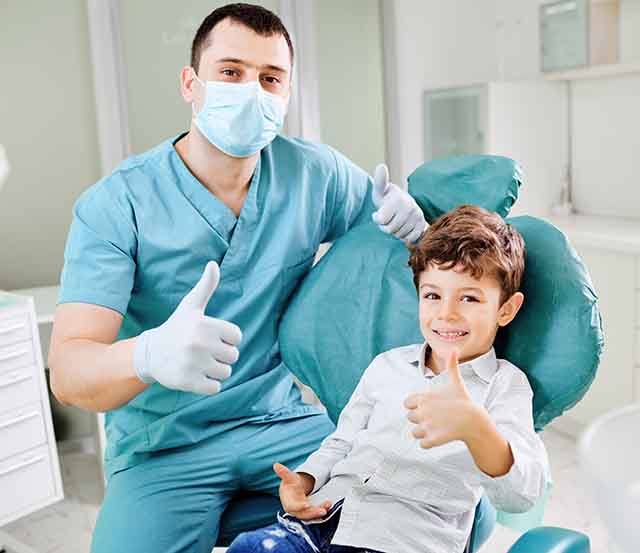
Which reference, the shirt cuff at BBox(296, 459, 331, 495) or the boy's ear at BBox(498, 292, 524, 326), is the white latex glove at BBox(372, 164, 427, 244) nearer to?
the boy's ear at BBox(498, 292, 524, 326)

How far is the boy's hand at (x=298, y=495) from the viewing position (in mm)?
1216

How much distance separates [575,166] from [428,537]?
2694mm

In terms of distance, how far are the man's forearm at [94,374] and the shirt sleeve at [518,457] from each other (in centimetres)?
57

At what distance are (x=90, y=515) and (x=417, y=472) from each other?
1719 mm

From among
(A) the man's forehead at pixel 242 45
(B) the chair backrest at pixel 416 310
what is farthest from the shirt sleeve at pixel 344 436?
(A) the man's forehead at pixel 242 45

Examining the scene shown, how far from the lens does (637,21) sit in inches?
123

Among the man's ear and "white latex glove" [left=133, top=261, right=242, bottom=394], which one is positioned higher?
the man's ear

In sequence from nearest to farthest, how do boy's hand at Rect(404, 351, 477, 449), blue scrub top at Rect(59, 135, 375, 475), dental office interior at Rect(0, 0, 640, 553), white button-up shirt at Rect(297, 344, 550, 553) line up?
boy's hand at Rect(404, 351, 477, 449) → white button-up shirt at Rect(297, 344, 550, 553) → blue scrub top at Rect(59, 135, 375, 475) → dental office interior at Rect(0, 0, 640, 553)

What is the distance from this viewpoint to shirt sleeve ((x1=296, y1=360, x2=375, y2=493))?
1.30 meters

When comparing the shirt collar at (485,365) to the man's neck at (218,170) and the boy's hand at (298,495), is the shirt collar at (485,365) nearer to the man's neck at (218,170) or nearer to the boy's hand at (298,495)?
the boy's hand at (298,495)

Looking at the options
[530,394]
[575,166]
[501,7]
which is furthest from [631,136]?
[530,394]

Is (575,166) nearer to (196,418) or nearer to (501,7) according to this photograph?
(501,7)

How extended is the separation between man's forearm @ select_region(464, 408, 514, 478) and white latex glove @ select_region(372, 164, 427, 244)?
0.55 m

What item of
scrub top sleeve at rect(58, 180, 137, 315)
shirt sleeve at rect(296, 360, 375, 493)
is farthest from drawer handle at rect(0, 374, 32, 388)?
shirt sleeve at rect(296, 360, 375, 493)
